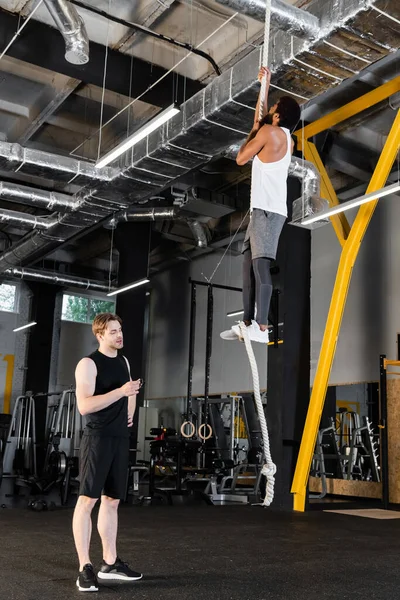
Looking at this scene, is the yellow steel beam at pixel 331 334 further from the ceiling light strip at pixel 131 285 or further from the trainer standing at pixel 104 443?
the trainer standing at pixel 104 443

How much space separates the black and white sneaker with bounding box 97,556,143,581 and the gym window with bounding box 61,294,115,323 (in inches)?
515

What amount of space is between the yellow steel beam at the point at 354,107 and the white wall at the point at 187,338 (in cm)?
480

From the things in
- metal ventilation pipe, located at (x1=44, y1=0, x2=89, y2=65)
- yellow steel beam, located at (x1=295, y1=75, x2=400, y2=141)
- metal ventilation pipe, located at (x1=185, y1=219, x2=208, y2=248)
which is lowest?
metal ventilation pipe, located at (x1=44, y1=0, x2=89, y2=65)

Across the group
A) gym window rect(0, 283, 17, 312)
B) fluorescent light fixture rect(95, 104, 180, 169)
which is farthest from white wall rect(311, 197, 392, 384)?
gym window rect(0, 283, 17, 312)

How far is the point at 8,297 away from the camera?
1555cm

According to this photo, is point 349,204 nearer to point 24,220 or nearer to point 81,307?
point 24,220

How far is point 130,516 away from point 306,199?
3.96 m

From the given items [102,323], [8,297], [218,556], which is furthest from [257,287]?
[8,297]

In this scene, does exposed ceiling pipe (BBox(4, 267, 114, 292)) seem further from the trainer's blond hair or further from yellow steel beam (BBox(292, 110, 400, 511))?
the trainer's blond hair

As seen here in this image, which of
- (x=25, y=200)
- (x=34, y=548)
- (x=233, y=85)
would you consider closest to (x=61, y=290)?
(x=25, y=200)

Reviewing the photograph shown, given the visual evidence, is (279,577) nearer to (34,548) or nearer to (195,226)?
(34,548)

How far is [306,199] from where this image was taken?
22.6 ft

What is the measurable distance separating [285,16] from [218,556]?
4.13 m

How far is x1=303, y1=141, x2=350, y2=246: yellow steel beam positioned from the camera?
27.0ft
